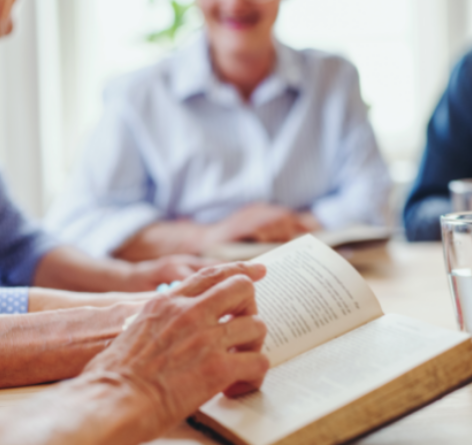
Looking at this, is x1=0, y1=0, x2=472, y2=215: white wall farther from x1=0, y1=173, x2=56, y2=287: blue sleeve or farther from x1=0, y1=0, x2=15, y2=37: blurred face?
x1=0, y1=0, x2=15, y2=37: blurred face

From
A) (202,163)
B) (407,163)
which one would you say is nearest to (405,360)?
(202,163)

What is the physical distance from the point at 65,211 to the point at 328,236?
70 centimetres

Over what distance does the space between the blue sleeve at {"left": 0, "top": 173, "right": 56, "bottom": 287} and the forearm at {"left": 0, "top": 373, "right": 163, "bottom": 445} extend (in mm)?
693

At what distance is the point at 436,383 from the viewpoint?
0.44 metres

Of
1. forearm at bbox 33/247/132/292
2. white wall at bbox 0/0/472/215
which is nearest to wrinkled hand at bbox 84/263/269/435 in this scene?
forearm at bbox 33/247/132/292

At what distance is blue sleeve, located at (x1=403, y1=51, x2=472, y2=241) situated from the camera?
158 centimetres

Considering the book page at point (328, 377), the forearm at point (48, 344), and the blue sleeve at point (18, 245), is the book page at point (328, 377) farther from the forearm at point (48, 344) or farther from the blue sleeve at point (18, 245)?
the blue sleeve at point (18, 245)

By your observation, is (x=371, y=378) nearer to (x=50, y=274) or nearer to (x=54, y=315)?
(x=54, y=315)

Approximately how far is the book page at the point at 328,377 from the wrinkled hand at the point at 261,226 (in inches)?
28.7

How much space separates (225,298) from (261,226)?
0.81m

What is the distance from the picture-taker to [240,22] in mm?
1536

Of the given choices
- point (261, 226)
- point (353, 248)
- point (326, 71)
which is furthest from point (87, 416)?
point (326, 71)

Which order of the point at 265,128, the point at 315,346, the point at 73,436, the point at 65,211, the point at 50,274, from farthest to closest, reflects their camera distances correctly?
the point at 265,128
the point at 65,211
the point at 50,274
the point at 315,346
the point at 73,436

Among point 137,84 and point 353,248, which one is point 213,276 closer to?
point 353,248
